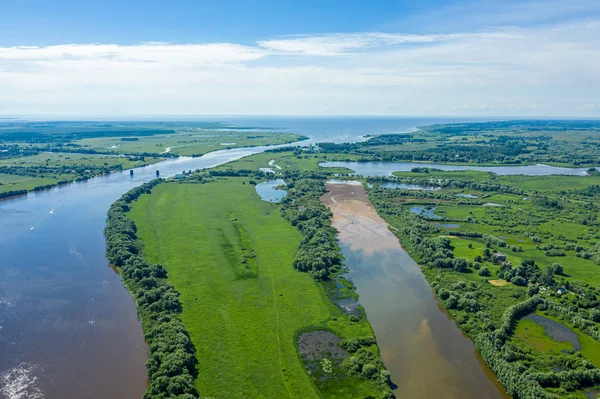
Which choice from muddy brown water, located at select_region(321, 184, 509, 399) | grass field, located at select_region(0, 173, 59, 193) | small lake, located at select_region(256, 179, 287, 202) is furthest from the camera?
grass field, located at select_region(0, 173, 59, 193)

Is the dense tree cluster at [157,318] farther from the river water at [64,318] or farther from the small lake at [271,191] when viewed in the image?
the small lake at [271,191]

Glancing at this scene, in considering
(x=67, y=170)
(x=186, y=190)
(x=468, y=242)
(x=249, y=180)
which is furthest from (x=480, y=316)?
(x=67, y=170)

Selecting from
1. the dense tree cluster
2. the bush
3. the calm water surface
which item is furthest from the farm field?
the calm water surface

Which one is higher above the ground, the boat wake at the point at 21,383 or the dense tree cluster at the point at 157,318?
the dense tree cluster at the point at 157,318

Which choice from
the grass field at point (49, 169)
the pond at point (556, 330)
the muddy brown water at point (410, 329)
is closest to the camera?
the muddy brown water at point (410, 329)

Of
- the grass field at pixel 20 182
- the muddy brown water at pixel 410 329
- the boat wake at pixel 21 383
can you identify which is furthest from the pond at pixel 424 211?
the grass field at pixel 20 182

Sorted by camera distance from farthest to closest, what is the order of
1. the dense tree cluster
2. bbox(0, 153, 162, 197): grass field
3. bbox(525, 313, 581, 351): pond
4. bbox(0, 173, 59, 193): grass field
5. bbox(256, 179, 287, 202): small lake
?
bbox(0, 153, 162, 197): grass field, bbox(0, 173, 59, 193): grass field, bbox(256, 179, 287, 202): small lake, bbox(525, 313, 581, 351): pond, the dense tree cluster

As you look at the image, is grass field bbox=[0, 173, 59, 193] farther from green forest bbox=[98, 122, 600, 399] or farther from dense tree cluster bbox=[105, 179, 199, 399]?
dense tree cluster bbox=[105, 179, 199, 399]
